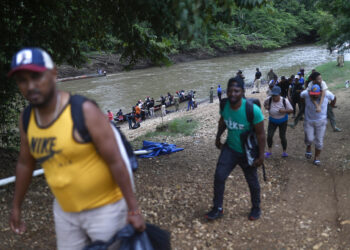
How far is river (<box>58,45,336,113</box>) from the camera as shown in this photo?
29656mm

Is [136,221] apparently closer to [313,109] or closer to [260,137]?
[260,137]

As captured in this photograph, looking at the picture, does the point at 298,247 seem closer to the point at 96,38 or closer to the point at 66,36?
the point at 66,36

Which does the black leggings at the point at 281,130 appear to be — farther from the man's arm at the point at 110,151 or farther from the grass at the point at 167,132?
the man's arm at the point at 110,151

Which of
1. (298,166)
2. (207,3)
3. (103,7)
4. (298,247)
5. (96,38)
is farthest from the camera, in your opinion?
(96,38)

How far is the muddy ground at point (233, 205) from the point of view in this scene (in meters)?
3.71

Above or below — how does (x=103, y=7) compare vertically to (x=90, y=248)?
above

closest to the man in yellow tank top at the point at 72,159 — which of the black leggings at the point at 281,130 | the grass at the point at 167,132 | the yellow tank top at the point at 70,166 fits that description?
the yellow tank top at the point at 70,166

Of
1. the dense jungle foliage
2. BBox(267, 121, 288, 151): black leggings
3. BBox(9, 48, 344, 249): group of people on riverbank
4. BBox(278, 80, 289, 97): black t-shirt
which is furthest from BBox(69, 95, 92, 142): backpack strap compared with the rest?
BBox(278, 80, 289, 97): black t-shirt

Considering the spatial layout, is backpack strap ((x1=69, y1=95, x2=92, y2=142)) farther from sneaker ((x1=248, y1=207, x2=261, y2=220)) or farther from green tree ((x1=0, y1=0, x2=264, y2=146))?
sneaker ((x1=248, y1=207, x2=261, y2=220))

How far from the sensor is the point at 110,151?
1.81 m

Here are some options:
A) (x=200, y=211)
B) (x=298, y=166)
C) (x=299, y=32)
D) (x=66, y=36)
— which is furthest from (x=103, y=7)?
(x=299, y=32)

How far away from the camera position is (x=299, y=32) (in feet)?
189

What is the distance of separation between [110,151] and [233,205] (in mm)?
3130

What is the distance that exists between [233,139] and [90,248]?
224 cm
